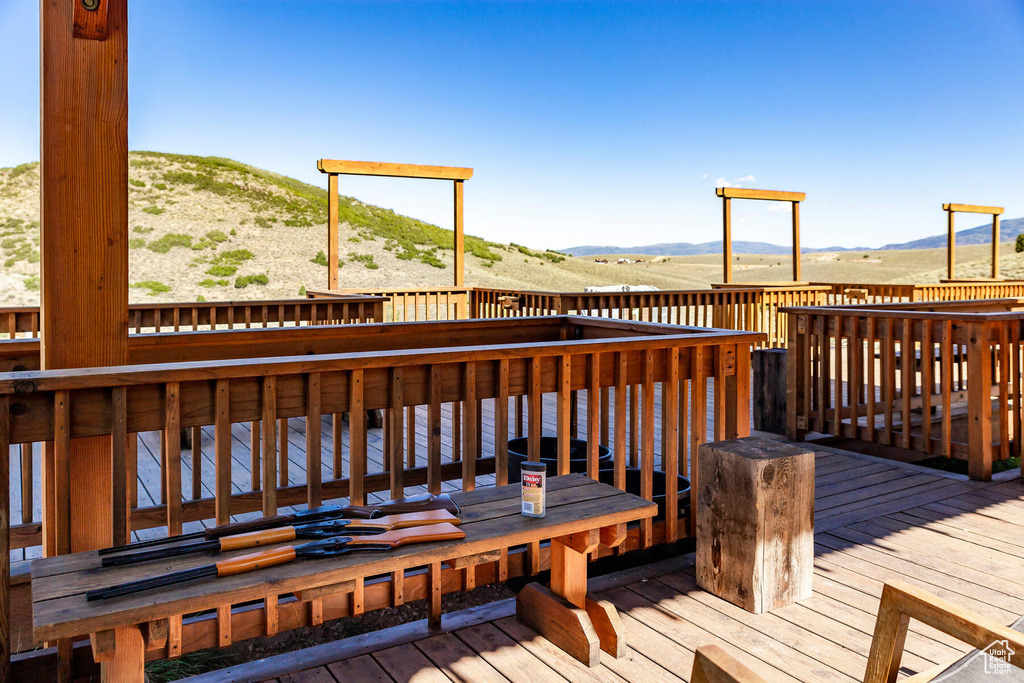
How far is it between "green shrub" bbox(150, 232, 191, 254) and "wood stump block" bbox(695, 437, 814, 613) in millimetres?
43121

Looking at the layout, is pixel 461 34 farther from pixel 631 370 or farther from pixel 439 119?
pixel 631 370

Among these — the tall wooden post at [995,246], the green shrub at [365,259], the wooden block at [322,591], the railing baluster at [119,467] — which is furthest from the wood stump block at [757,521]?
the green shrub at [365,259]

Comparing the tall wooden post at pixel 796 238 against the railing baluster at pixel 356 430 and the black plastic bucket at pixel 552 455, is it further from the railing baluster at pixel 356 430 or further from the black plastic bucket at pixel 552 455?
the railing baluster at pixel 356 430

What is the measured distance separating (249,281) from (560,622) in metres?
38.0

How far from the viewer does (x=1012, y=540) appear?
320cm

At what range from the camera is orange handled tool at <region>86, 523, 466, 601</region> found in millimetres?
1458

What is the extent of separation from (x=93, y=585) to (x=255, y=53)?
5792 cm

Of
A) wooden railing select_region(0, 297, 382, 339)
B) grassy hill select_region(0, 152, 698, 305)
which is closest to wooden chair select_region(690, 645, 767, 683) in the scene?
wooden railing select_region(0, 297, 382, 339)

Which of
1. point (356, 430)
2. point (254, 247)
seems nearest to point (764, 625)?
point (356, 430)

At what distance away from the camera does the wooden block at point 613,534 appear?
2197mm

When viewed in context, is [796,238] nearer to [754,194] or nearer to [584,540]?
[754,194]

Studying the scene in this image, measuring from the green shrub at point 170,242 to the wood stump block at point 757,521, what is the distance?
141ft

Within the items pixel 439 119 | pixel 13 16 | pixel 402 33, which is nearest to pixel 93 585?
pixel 13 16

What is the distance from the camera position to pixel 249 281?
37219 millimetres
